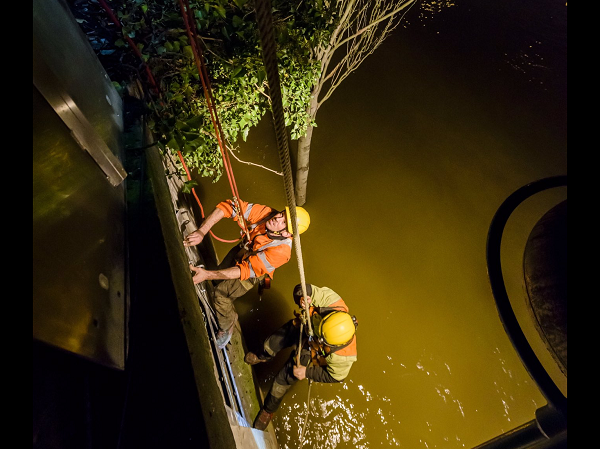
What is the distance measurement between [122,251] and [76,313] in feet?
2.09

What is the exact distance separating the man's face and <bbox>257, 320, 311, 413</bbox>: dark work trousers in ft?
4.39

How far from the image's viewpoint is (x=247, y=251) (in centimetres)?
422

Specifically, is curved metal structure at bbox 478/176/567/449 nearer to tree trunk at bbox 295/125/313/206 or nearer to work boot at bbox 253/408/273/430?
work boot at bbox 253/408/273/430

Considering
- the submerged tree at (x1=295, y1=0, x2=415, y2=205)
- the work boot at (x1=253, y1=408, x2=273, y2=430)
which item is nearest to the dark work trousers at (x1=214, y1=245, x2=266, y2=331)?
the work boot at (x1=253, y1=408, x2=273, y2=430)

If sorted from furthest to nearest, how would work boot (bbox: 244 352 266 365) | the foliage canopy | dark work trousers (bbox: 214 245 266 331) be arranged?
work boot (bbox: 244 352 266 365) → dark work trousers (bbox: 214 245 266 331) → the foliage canopy

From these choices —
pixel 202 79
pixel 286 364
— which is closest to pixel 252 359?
pixel 286 364

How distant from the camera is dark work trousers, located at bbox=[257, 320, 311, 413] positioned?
4.10 metres

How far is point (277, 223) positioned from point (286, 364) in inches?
78.5

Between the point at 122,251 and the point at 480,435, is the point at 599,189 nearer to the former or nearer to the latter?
the point at 122,251

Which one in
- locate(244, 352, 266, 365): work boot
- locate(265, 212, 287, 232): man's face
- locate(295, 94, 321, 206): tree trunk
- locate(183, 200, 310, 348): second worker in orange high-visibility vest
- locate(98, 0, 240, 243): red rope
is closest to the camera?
locate(98, 0, 240, 243): red rope

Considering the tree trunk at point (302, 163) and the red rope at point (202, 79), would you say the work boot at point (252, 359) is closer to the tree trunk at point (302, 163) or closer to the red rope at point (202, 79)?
the red rope at point (202, 79)

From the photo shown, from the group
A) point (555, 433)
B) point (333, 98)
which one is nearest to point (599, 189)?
point (555, 433)

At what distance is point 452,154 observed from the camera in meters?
7.81

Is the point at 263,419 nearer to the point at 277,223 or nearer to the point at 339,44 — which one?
the point at 277,223
